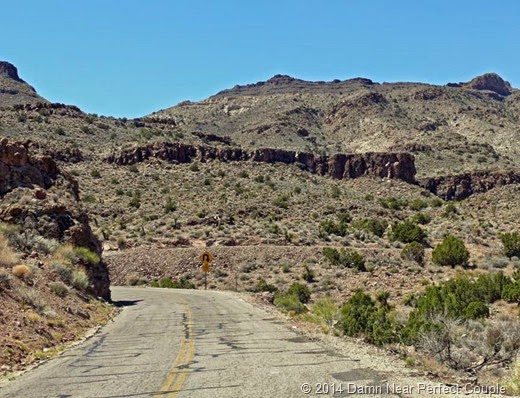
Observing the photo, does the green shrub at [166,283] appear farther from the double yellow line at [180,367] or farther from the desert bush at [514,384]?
the desert bush at [514,384]

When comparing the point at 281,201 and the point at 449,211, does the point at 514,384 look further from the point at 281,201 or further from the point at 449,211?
the point at 449,211

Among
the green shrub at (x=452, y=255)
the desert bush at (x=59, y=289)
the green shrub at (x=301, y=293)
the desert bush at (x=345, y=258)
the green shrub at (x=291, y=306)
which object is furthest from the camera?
the desert bush at (x=345, y=258)

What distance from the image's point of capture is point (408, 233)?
51.6m

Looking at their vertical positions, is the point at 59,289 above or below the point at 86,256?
below

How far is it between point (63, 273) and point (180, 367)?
1252 centimetres

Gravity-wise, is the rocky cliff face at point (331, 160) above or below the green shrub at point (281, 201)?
above

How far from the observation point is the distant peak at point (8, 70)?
131125mm

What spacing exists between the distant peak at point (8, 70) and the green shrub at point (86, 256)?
388 feet

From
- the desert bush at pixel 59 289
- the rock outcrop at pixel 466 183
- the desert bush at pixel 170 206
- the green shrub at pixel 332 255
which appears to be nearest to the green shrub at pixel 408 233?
the green shrub at pixel 332 255

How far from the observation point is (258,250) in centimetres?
4669

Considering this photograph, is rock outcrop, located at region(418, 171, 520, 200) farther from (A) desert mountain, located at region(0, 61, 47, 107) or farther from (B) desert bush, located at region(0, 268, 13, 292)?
(B) desert bush, located at region(0, 268, 13, 292)

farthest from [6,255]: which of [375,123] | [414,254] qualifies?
[375,123]

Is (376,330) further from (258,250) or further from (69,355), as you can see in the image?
(258,250)

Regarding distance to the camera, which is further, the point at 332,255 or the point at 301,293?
the point at 332,255
